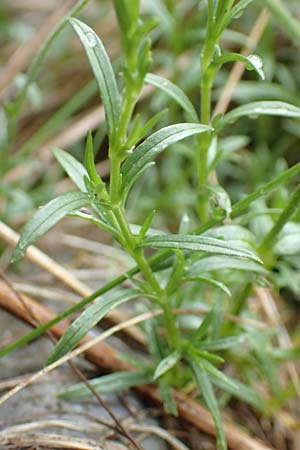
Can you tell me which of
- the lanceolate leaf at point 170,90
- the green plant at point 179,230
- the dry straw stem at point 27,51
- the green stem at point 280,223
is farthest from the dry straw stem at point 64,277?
the dry straw stem at point 27,51

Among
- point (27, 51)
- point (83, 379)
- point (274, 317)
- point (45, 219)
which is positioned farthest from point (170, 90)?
point (27, 51)

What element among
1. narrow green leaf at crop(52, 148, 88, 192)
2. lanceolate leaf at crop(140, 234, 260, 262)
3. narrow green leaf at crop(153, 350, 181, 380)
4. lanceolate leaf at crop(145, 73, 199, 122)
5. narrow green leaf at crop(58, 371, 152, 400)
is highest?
lanceolate leaf at crop(145, 73, 199, 122)

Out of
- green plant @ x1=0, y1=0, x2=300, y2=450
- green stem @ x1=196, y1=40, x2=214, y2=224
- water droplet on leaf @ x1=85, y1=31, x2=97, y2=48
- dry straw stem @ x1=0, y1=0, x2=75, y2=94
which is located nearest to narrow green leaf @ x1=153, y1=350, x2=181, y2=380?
green plant @ x1=0, y1=0, x2=300, y2=450

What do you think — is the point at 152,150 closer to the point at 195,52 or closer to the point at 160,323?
the point at 160,323

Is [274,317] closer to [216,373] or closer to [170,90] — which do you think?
[216,373]

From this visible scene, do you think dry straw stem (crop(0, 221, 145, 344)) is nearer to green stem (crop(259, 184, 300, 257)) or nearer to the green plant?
the green plant

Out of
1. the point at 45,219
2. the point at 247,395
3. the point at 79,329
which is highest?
the point at 45,219
